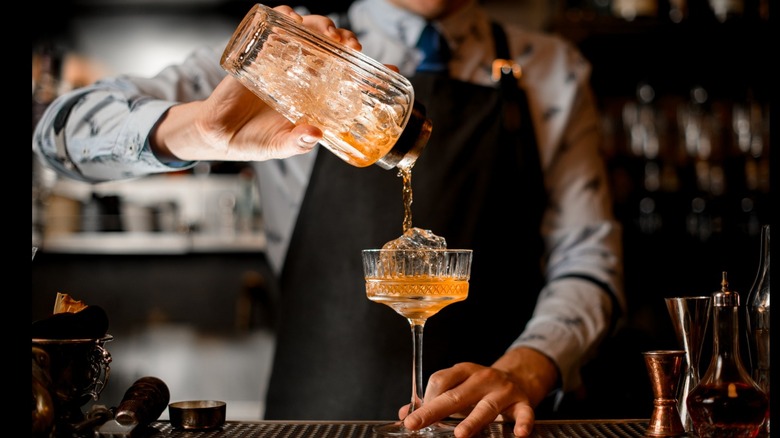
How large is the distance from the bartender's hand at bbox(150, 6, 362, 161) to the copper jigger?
525mm

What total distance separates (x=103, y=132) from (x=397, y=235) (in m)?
0.61

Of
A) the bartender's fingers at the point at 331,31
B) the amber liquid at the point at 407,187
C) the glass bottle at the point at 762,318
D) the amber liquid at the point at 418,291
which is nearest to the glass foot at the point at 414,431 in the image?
the amber liquid at the point at 418,291

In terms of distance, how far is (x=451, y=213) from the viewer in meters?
1.78

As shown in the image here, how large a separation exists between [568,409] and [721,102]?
205cm

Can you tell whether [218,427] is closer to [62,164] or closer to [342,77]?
[342,77]

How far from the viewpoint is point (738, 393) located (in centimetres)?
96

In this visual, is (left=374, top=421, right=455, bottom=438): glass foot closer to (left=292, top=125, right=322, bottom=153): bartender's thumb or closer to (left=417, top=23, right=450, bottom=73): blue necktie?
(left=292, top=125, right=322, bottom=153): bartender's thumb

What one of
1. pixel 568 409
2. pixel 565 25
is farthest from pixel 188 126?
pixel 565 25

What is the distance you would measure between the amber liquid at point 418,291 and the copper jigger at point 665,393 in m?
0.26

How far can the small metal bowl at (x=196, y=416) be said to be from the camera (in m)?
1.11

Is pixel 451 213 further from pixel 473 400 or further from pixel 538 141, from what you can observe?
pixel 473 400

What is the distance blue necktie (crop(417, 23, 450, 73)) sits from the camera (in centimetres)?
190

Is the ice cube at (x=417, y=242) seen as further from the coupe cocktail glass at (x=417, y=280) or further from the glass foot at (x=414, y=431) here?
the glass foot at (x=414, y=431)

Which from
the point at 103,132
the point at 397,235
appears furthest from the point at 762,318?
the point at 103,132
